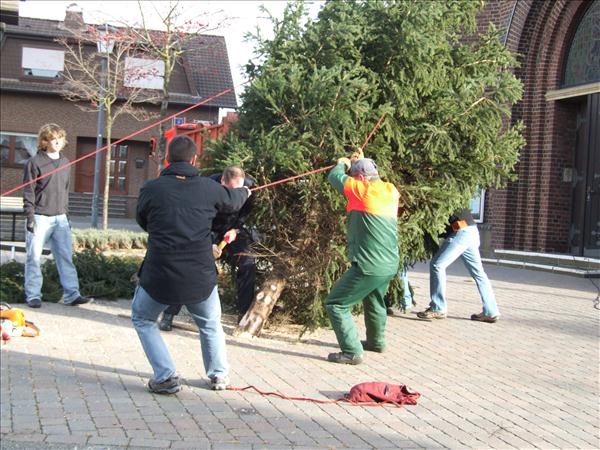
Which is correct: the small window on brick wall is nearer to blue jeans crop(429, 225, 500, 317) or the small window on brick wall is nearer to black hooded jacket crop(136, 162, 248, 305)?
blue jeans crop(429, 225, 500, 317)

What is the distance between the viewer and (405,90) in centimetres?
820

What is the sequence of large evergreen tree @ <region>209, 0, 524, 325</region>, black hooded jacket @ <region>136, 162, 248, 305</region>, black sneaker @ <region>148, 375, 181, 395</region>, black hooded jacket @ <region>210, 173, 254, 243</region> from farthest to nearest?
A: 1. large evergreen tree @ <region>209, 0, 524, 325</region>
2. black hooded jacket @ <region>210, 173, 254, 243</region>
3. black sneaker @ <region>148, 375, 181, 395</region>
4. black hooded jacket @ <region>136, 162, 248, 305</region>

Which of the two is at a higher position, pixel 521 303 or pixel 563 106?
pixel 563 106

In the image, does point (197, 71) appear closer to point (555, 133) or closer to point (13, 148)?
point (13, 148)

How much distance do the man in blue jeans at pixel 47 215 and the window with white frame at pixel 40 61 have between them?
27969mm

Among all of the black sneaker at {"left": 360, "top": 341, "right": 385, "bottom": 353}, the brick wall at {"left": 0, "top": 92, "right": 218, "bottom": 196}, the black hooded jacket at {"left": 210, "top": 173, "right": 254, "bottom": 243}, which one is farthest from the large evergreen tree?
the brick wall at {"left": 0, "top": 92, "right": 218, "bottom": 196}

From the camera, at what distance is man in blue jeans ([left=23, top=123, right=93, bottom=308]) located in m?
8.98

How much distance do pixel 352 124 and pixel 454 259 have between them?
2.42 meters

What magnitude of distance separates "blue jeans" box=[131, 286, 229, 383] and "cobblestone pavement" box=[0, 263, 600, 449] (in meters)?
0.21

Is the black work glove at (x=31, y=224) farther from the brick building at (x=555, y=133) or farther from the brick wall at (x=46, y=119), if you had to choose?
the brick wall at (x=46, y=119)

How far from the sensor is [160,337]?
6.04 metres

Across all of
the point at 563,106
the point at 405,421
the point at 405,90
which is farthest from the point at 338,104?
the point at 563,106

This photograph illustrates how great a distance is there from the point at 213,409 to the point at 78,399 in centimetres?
99

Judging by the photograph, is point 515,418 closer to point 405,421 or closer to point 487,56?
point 405,421
